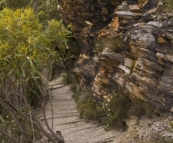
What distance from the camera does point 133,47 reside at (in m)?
8.20

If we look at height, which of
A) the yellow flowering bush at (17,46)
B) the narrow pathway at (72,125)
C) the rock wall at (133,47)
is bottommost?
the narrow pathway at (72,125)

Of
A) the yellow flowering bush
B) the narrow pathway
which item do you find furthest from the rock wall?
the yellow flowering bush

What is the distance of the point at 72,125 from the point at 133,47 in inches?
141

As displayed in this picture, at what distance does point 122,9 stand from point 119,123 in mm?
3283

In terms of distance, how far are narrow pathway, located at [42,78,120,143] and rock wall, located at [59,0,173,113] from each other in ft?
3.75

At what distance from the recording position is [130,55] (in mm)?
8578

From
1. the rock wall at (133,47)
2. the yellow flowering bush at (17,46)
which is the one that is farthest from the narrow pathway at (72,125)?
the yellow flowering bush at (17,46)

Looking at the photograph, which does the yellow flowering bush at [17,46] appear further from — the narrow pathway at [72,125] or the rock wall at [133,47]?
the narrow pathway at [72,125]

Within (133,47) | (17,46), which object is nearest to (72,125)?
(133,47)

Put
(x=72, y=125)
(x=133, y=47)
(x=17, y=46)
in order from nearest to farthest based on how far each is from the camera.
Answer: (x=17, y=46), (x=133, y=47), (x=72, y=125)

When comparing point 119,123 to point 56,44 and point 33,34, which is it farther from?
point 33,34

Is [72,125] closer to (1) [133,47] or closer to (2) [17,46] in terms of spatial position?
(1) [133,47]

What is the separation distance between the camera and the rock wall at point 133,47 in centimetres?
743

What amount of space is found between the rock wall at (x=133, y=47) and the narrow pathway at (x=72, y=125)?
114 centimetres
